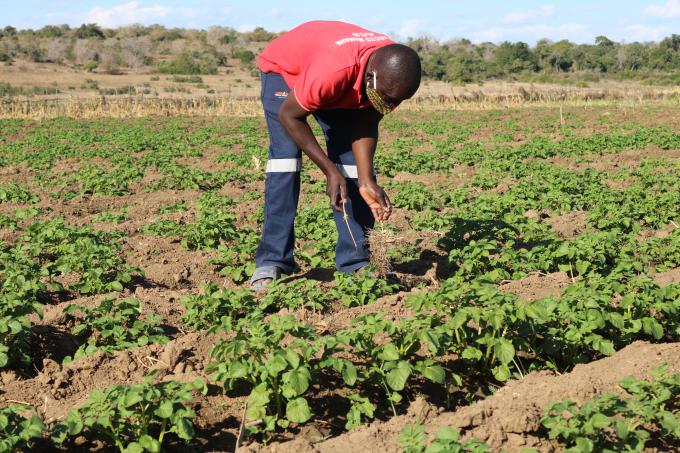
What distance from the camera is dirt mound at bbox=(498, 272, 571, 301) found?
507 cm

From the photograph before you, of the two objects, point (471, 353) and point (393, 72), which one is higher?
point (393, 72)

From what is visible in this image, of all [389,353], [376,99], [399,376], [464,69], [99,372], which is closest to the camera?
[399,376]

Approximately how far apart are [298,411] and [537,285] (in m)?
2.64

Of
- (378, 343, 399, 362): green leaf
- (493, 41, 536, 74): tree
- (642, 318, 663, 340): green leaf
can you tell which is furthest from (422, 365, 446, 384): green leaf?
(493, 41, 536, 74): tree

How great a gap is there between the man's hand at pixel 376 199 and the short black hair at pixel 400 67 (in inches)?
30.5

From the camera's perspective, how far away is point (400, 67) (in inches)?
181


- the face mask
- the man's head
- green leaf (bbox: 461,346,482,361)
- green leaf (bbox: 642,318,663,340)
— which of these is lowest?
green leaf (bbox: 461,346,482,361)

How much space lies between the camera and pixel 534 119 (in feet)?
78.8

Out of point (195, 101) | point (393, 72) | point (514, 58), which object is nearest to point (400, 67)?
point (393, 72)

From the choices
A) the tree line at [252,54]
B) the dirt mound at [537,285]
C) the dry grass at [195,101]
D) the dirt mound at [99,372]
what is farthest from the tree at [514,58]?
the dirt mound at [99,372]

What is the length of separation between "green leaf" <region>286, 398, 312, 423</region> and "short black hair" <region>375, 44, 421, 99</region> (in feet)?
7.14

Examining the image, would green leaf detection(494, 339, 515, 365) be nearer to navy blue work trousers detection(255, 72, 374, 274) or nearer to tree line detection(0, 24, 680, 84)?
navy blue work trousers detection(255, 72, 374, 274)

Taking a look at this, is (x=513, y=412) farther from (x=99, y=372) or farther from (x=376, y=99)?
(x=376, y=99)

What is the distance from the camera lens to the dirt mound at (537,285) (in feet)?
16.6
